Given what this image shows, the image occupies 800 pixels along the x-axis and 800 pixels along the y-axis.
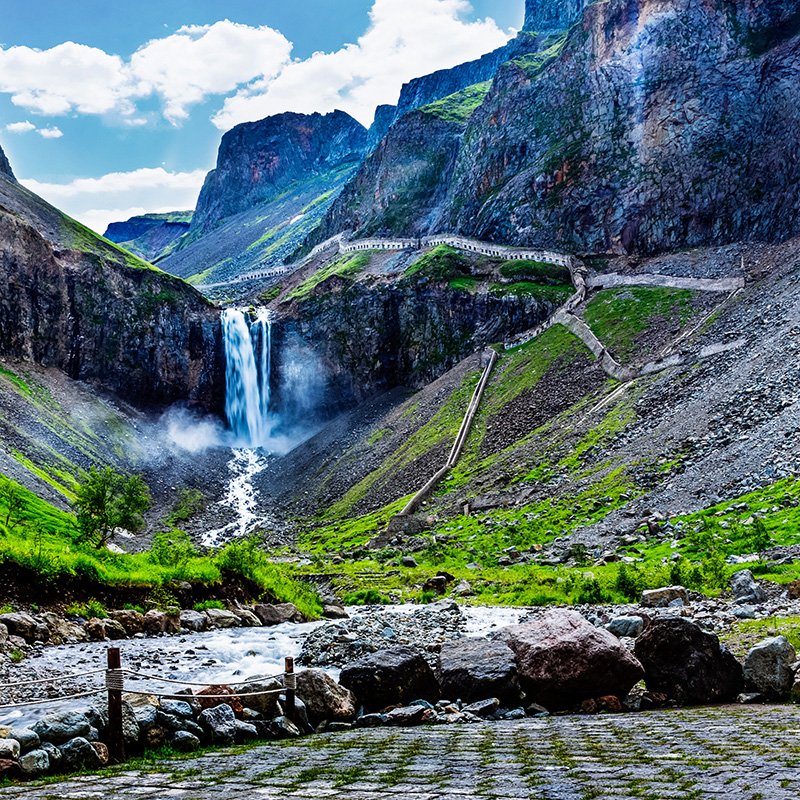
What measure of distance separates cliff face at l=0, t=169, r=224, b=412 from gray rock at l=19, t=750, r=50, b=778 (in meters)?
89.9

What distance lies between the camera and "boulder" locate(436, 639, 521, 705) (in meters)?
12.4

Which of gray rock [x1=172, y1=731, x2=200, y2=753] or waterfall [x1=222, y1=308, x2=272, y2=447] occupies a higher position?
waterfall [x1=222, y1=308, x2=272, y2=447]

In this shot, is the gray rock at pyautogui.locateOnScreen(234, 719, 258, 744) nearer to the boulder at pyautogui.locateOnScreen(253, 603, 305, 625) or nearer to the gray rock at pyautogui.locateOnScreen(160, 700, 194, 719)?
the gray rock at pyautogui.locateOnScreen(160, 700, 194, 719)

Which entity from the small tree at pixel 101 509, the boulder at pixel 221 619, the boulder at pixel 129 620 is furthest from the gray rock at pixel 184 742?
the small tree at pixel 101 509

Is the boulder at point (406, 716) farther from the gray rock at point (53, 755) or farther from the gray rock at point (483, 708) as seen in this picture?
the gray rock at point (53, 755)

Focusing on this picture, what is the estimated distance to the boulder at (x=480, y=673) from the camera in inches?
487

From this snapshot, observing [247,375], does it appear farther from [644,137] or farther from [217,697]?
[217,697]

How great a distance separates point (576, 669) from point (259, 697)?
228 inches

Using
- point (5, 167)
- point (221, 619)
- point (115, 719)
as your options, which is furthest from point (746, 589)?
point (5, 167)

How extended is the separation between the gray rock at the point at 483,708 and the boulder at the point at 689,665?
2979 millimetres

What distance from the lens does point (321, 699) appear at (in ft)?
39.0

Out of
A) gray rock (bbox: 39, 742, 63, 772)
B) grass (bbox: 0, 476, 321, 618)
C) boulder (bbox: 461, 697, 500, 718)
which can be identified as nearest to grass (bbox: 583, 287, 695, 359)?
grass (bbox: 0, 476, 321, 618)

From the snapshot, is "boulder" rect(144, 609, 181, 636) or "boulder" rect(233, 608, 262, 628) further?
"boulder" rect(233, 608, 262, 628)

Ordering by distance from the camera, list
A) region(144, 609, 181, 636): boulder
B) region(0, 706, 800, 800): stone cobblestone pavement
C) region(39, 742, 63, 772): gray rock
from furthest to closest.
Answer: region(144, 609, 181, 636): boulder → region(39, 742, 63, 772): gray rock → region(0, 706, 800, 800): stone cobblestone pavement
